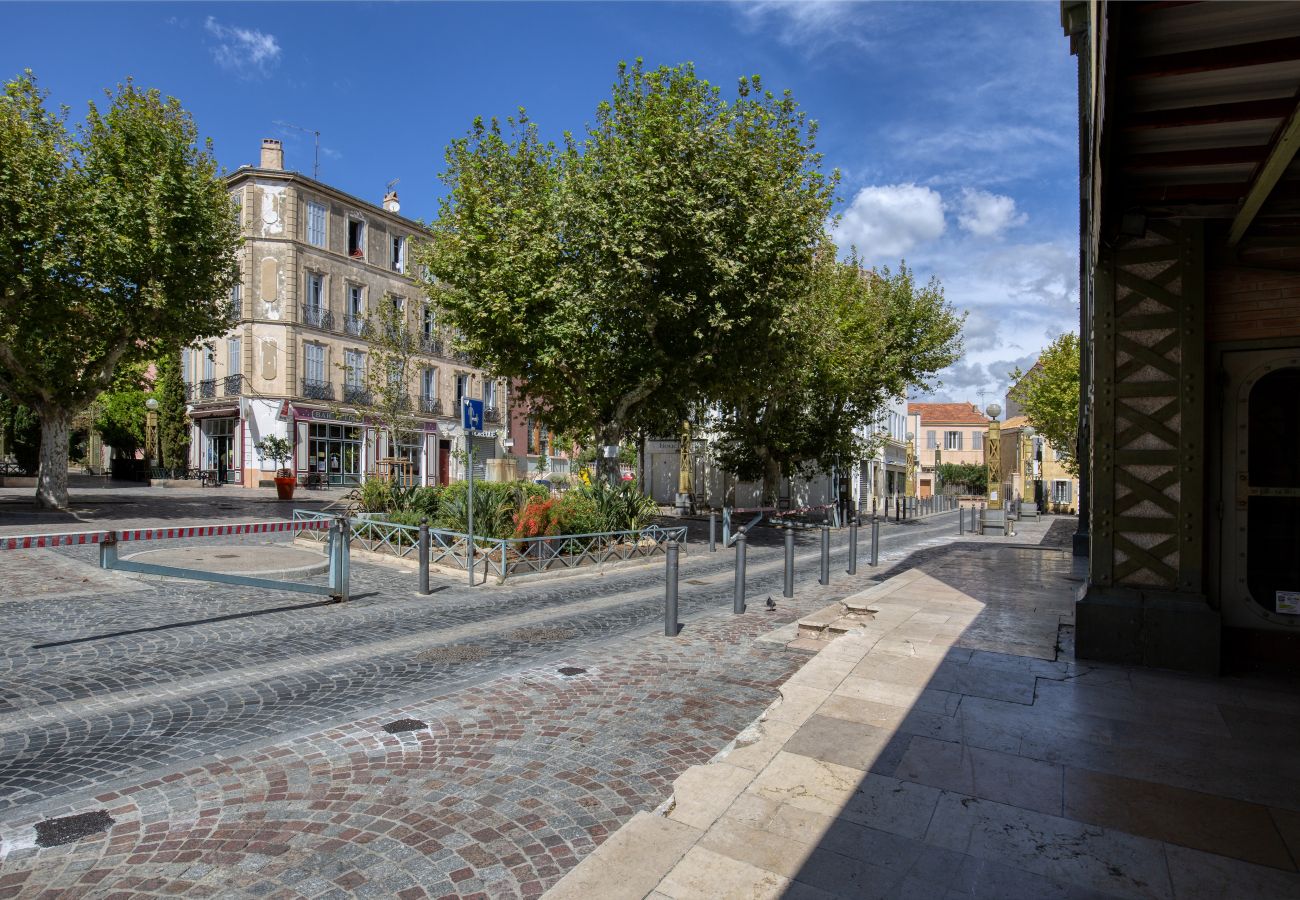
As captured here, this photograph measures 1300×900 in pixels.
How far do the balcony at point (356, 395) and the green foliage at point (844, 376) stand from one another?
723 inches

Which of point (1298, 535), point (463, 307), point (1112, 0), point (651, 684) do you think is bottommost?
point (651, 684)

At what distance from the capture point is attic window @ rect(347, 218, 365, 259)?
3591 centimetres

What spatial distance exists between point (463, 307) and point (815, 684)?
13.5 m

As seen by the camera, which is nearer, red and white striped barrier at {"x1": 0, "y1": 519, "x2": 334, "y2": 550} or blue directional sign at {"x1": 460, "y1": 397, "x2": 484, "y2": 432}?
red and white striped barrier at {"x1": 0, "y1": 519, "x2": 334, "y2": 550}

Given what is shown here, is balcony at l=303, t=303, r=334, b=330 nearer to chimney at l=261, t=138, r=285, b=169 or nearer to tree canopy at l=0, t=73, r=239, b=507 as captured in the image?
chimney at l=261, t=138, r=285, b=169

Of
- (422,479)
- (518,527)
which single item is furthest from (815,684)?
(422,479)

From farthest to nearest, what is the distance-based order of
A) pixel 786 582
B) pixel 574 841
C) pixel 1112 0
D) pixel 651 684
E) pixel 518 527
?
pixel 518 527, pixel 786 582, pixel 651 684, pixel 574 841, pixel 1112 0

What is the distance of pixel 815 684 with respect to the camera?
5.19 meters

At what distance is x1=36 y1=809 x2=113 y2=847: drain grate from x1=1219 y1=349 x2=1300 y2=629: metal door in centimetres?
747

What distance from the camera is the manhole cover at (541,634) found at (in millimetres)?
7238

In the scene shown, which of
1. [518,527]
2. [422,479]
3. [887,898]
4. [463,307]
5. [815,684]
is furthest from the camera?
[422,479]

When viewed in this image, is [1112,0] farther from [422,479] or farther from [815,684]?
[422,479]

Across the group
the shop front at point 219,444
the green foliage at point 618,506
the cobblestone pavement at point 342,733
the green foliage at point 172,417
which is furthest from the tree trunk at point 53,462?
the green foliage at point 172,417

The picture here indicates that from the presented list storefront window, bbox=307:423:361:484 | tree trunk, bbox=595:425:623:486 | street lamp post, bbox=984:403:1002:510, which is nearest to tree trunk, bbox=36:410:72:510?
storefront window, bbox=307:423:361:484
